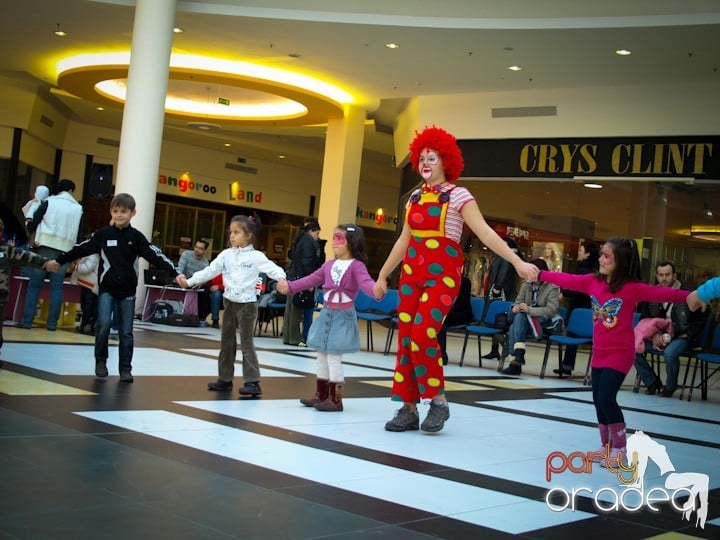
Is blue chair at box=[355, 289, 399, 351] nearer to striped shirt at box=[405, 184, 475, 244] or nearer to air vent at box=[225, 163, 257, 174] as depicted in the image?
striped shirt at box=[405, 184, 475, 244]

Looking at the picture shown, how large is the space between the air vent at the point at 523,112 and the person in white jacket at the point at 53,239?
967cm

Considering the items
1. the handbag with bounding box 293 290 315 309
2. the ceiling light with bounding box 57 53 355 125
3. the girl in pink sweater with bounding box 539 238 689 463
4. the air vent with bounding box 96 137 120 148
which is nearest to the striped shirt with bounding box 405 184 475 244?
the girl in pink sweater with bounding box 539 238 689 463

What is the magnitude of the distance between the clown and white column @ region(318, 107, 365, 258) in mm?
14636

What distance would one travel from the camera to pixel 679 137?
16.3 meters

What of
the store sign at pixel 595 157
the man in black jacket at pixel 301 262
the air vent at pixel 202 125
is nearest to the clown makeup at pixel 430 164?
the man in black jacket at pixel 301 262

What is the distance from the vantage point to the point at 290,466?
414 centimetres

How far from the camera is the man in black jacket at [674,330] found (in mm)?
9797

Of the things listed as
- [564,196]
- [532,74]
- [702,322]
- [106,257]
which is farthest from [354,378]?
[564,196]

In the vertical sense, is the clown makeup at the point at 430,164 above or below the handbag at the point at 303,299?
above

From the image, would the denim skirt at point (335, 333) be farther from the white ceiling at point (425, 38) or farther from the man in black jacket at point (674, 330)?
the white ceiling at point (425, 38)

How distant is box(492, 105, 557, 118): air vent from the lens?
17.5m

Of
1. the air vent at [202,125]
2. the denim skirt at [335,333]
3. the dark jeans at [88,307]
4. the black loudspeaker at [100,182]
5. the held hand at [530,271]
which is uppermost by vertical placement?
the air vent at [202,125]

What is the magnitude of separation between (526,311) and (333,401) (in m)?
5.35

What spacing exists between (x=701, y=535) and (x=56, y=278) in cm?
900
